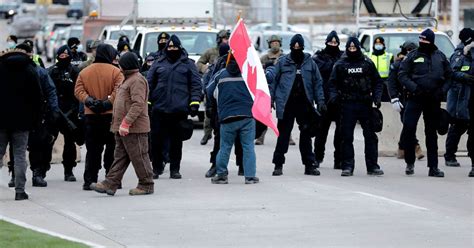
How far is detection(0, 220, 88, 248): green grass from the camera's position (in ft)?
38.8

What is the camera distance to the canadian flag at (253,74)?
16141mm

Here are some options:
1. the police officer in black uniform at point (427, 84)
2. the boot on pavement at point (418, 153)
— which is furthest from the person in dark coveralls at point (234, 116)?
the boot on pavement at point (418, 153)

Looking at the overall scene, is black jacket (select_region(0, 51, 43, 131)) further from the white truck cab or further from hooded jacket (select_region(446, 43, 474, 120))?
the white truck cab

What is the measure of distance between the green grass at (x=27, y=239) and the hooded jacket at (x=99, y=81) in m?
3.67

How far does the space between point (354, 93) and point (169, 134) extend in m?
2.53

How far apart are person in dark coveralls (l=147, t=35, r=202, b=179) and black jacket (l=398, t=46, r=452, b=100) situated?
2.77 m

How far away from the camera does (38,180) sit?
688 inches

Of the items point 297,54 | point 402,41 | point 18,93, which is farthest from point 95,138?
point 402,41

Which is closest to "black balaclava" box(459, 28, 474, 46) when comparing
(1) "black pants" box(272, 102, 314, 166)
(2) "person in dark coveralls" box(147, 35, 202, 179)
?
(1) "black pants" box(272, 102, 314, 166)

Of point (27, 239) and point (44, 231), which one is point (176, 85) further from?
point (27, 239)

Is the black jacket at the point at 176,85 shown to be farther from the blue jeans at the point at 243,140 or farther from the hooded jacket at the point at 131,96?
the hooded jacket at the point at 131,96

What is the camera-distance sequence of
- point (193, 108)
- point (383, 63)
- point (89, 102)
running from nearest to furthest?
point (89, 102) → point (193, 108) → point (383, 63)

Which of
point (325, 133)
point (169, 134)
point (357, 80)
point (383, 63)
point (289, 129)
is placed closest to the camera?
point (357, 80)

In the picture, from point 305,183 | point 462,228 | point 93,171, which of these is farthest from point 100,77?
point 462,228
